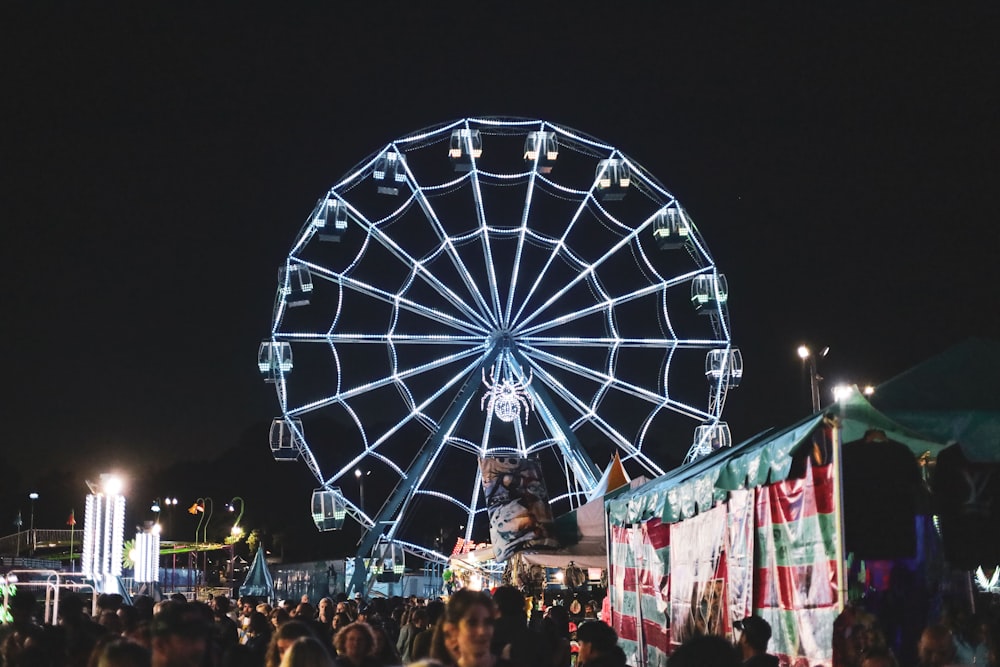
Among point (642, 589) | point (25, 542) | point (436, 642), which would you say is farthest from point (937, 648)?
point (25, 542)

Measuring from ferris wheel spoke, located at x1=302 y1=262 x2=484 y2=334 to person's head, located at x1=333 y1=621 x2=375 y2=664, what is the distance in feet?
70.1

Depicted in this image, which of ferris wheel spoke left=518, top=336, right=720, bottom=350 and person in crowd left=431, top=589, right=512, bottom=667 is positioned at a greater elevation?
ferris wheel spoke left=518, top=336, right=720, bottom=350

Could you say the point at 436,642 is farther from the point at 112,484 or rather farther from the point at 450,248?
the point at 450,248

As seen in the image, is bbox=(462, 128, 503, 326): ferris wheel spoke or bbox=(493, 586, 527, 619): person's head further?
bbox=(462, 128, 503, 326): ferris wheel spoke

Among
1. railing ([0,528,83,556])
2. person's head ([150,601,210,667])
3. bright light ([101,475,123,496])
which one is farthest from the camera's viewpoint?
railing ([0,528,83,556])

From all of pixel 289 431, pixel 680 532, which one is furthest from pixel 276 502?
pixel 680 532

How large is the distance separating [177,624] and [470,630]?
1.39 meters

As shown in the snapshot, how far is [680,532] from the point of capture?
12.4 meters

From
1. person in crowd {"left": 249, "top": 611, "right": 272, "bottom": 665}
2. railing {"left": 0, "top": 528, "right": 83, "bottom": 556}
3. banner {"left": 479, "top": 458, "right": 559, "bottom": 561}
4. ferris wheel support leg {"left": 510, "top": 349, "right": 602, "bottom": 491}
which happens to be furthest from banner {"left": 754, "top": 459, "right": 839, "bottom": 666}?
railing {"left": 0, "top": 528, "right": 83, "bottom": 556}

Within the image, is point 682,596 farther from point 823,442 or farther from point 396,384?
point 396,384

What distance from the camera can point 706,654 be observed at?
4566 millimetres

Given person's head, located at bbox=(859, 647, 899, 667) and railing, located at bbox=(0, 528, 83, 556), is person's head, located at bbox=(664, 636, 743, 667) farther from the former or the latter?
railing, located at bbox=(0, 528, 83, 556)

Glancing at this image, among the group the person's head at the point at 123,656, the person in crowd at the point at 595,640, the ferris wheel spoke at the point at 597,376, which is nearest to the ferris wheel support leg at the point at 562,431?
the ferris wheel spoke at the point at 597,376

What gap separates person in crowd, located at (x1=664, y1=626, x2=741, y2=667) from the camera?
4547 millimetres
